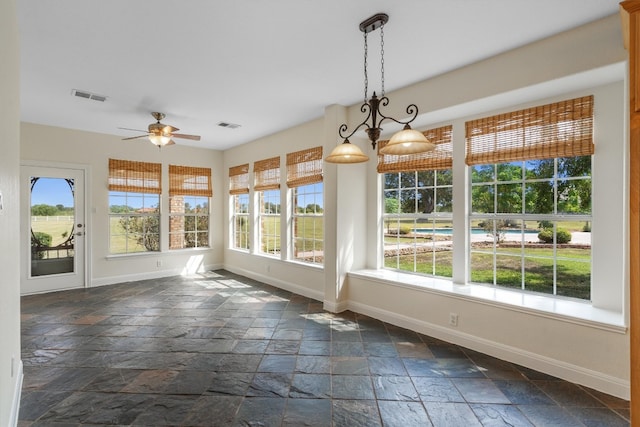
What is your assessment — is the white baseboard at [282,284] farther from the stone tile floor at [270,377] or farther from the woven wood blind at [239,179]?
the woven wood blind at [239,179]

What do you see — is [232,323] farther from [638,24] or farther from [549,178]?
[638,24]

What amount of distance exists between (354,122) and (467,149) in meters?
1.42

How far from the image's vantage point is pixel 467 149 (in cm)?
341

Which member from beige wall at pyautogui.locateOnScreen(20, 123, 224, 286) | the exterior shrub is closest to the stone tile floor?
the exterior shrub

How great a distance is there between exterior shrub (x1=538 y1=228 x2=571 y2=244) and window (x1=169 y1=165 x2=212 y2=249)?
594cm

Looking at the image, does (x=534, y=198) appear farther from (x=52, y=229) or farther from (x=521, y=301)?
(x=52, y=229)

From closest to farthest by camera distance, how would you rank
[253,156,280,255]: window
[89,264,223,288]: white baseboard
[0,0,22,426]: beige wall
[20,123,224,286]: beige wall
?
[0,0,22,426]: beige wall, [20,123,224,286]: beige wall, [89,264,223,288]: white baseboard, [253,156,280,255]: window

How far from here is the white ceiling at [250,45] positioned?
2133mm

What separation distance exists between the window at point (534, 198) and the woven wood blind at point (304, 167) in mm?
2098

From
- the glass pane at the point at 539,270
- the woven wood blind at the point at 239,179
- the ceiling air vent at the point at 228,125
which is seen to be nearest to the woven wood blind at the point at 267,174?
the woven wood blind at the point at 239,179

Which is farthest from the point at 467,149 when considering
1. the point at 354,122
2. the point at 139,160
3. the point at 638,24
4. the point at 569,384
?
the point at 139,160

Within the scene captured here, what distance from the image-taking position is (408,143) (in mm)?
2088

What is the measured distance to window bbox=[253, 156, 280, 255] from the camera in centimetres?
560

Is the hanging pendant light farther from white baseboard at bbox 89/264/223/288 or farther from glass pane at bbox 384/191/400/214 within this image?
white baseboard at bbox 89/264/223/288
